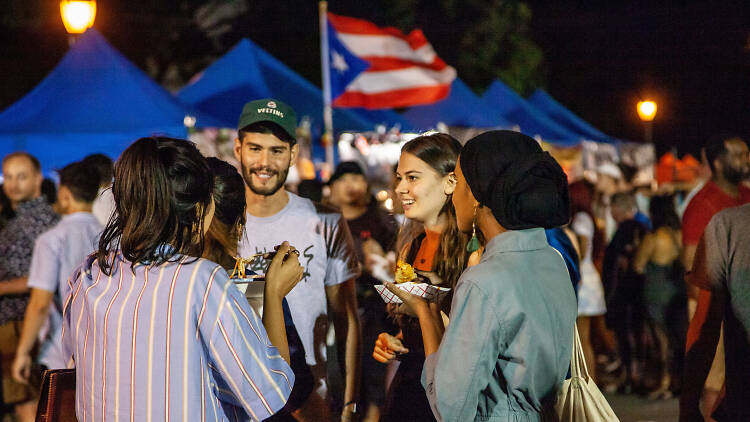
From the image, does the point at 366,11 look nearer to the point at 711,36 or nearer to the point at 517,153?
the point at 711,36

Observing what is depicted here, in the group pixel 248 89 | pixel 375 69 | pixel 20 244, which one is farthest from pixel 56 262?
pixel 375 69

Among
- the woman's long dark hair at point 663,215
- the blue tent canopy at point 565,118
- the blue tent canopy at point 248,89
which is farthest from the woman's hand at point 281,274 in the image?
the blue tent canopy at point 565,118

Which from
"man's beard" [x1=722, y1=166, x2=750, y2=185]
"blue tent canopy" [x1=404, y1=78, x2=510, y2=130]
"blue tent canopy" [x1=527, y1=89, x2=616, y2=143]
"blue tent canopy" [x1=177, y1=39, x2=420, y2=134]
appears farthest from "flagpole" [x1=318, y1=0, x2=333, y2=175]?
"blue tent canopy" [x1=527, y1=89, x2=616, y2=143]

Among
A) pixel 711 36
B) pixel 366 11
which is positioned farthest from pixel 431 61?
pixel 711 36

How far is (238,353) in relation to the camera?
246cm

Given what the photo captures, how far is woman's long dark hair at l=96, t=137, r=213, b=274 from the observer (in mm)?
2475

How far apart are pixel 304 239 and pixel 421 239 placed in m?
0.63

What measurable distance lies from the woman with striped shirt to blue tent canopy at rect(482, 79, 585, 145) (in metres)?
23.4

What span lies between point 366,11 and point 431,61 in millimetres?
19185

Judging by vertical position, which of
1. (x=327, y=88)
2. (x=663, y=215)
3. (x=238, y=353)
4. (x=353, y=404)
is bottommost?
(x=353, y=404)

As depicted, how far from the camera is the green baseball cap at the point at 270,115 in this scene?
4297 mm

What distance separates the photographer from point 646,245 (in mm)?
9289

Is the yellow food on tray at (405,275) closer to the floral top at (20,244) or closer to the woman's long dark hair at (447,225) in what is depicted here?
the woman's long dark hair at (447,225)

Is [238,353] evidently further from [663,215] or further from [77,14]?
[77,14]
